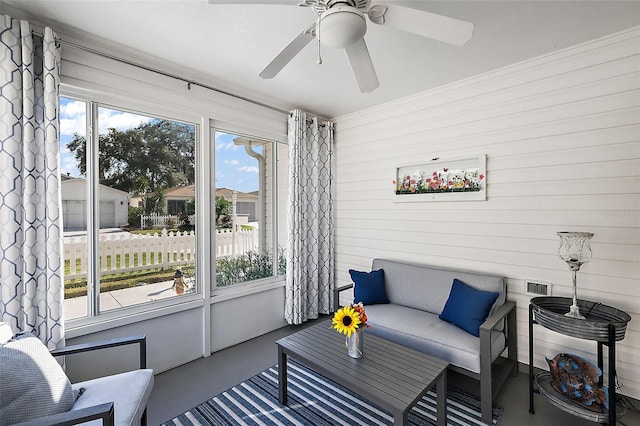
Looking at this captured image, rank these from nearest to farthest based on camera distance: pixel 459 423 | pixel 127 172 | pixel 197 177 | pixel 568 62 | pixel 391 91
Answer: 1. pixel 459 423
2. pixel 568 62
3. pixel 127 172
4. pixel 197 177
5. pixel 391 91

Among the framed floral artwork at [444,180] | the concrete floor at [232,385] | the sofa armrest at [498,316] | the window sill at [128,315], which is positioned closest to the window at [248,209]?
the window sill at [128,315]

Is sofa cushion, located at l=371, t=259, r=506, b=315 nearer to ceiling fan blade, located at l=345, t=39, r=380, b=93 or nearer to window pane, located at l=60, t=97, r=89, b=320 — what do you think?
ceiling fan blade, located at l=345, t=39, r=380, b=93

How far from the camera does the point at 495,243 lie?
2.73 meters

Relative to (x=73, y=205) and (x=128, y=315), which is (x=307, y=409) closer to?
(x=128, y=315)

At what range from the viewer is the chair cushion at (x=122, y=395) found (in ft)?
4.74

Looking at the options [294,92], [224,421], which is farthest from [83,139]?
[224,421]

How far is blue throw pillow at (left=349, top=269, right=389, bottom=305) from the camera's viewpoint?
10.2ft

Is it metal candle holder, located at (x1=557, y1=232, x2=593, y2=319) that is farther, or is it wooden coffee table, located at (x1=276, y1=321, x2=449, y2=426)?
metal candle holder, located at (x1=557, y1=232, x2=593, y2=319)

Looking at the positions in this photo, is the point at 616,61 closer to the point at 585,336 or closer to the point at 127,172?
the point at 585,336

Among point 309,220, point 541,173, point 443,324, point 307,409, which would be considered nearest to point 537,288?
point 443,324

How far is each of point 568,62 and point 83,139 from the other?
159 inches

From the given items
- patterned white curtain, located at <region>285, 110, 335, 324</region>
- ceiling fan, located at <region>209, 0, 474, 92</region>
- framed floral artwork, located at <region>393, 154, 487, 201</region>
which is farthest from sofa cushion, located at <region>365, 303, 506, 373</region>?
ceiling fan, located at <region>209, 0, 474, 92</region>

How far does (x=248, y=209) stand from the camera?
345 centimetres

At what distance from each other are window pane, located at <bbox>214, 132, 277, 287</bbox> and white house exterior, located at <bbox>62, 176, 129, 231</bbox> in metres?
0.87
